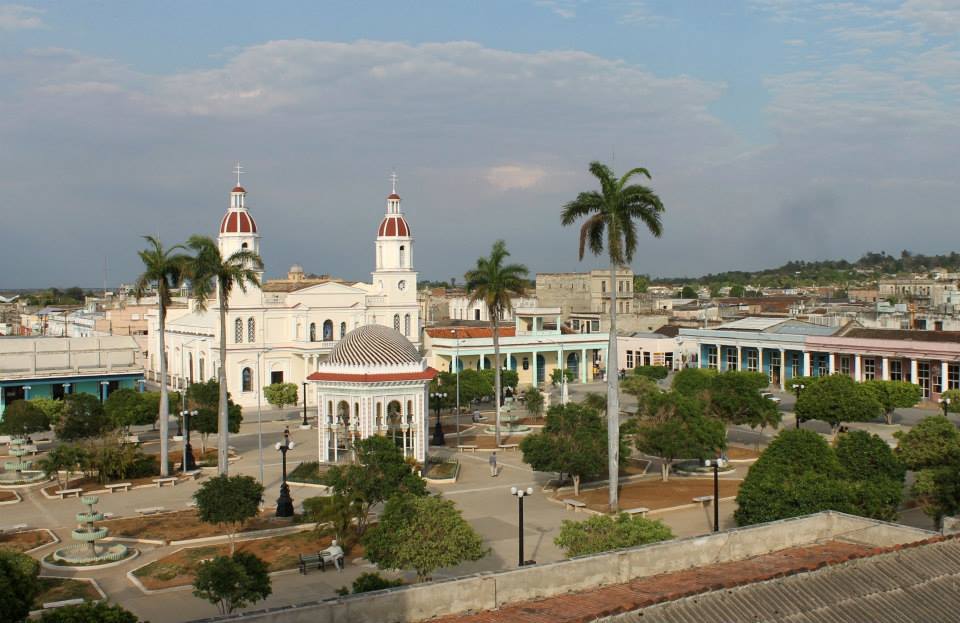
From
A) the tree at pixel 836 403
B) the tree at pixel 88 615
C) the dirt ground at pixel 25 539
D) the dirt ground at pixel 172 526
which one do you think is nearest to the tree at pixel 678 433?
the tree at pixel 836 403

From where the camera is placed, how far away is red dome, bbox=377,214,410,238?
68938 millimetres

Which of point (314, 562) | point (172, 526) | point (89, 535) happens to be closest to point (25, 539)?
point (89, 535)

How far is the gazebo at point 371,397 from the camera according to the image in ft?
127

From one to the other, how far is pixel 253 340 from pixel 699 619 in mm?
53526

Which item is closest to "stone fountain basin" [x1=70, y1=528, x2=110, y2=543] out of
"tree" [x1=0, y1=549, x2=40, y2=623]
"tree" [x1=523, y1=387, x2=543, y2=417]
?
"tree" [x1=0, y1=549, x2=40, y2=623]

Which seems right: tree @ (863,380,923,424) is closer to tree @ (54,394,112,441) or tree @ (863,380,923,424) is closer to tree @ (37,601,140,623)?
tree @ (54,394,112,441)

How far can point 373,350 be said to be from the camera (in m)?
39.5

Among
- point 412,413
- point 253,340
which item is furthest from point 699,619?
point 253,340

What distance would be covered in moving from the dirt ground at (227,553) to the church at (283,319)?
3209cm

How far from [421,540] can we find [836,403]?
93.6 ft

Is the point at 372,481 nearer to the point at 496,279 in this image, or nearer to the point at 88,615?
the point at 88,615

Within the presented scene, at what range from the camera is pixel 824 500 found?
23766 mm

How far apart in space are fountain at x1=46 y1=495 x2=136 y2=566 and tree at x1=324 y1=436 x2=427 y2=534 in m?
5.98

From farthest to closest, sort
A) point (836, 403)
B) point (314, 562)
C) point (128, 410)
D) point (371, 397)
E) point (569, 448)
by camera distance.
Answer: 1. point (128, 410)
2. point (836, 403)
3. point (371, 397)
4. point (569, 448)
5. point (314, 562)
